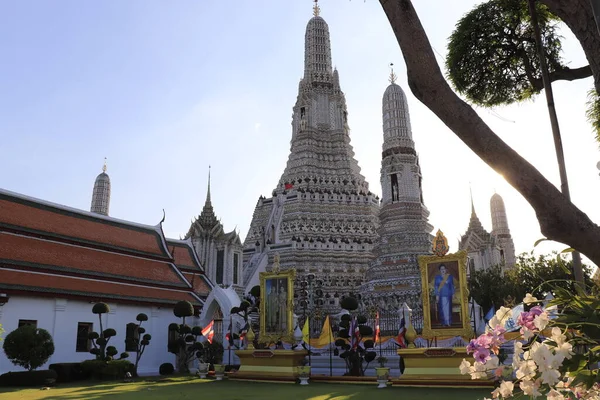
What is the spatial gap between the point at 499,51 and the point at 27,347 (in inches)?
624

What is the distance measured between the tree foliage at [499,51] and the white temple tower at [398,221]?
28872 mm

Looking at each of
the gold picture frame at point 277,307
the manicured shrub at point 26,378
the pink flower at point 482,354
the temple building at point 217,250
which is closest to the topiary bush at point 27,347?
the manicured shrub at point 26,378

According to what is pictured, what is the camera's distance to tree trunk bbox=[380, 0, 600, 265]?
12.9 feet

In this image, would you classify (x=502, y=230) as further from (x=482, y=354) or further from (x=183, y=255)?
(x=482, y=354)

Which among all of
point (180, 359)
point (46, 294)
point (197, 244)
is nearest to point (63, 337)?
point (46, 294)

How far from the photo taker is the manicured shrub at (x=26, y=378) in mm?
17016

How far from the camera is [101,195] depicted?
67.7 m

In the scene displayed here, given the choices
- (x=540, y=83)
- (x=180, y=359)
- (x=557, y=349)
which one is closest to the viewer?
(x=557, y=349)

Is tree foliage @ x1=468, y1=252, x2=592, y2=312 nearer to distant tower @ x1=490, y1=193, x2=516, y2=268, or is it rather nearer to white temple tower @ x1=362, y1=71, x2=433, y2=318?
white temple tower @ x1=362, y1=71, x2=433, y2=318

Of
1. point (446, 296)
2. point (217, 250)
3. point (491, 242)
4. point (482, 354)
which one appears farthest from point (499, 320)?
point (491, 242)

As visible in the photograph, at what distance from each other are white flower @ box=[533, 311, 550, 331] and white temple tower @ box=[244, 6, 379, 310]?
151ft

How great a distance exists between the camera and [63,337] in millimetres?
20297

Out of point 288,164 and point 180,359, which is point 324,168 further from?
point 180,359

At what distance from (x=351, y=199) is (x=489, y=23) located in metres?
47.8
